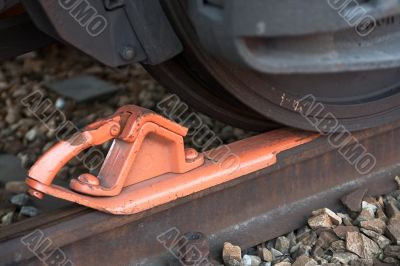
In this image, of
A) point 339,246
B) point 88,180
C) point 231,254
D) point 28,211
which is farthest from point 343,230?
point 28,211

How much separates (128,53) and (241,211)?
0.71 meters

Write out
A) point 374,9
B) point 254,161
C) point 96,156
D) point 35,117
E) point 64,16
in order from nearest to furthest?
point 374,9, point 64,16, point 254,161, point 96,156, point 35,117

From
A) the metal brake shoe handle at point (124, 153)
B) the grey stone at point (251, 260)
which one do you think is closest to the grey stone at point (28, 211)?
the metal brake shoe handle at point (124, 153)

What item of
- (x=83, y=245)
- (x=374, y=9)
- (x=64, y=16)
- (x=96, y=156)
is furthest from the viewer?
(x=96, y=156)

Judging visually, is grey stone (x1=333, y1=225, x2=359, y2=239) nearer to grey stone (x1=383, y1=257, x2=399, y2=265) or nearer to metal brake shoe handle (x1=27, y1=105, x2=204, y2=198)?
grey stone (x1=383, y1=257, x2=399, y2=265)

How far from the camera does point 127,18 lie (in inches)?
81.2

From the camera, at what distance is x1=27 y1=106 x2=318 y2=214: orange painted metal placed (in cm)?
211

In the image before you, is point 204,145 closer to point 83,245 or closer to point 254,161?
point 254,161

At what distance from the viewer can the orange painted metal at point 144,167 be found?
2105 millimetres

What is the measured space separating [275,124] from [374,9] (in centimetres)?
89

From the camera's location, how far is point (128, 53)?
6.80 ft

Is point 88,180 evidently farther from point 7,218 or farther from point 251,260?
point 7,218

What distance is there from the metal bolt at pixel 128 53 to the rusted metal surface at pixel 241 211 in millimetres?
459

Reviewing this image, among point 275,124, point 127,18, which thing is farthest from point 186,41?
point 275,124
